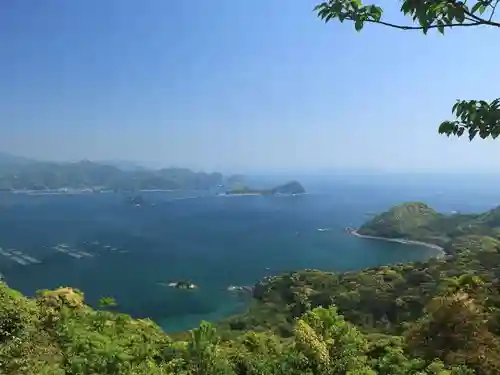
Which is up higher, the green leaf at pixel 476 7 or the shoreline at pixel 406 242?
the green leaf at pixel 476 7

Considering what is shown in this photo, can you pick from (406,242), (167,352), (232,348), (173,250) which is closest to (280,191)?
(406,242)

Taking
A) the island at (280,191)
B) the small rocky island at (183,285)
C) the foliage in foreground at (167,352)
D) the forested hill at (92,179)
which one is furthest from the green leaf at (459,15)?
the forested hill at (92,179)

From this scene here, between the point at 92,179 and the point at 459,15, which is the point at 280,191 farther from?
the point at 459,15

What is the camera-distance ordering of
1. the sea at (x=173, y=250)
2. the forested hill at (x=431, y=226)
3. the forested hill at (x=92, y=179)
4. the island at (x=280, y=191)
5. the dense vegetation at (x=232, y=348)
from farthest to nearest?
1. the island at (x=280, y=191)
2. the forested hill at (x=92, y=179)
3. the forested hill at (x=431, y=226)
4. the sea at (x=173, y=250)
5. the dense vegetation at (x=232, y=348)

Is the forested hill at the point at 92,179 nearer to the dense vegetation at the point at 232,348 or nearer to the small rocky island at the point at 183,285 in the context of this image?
the small rocky island at the point at 183,285

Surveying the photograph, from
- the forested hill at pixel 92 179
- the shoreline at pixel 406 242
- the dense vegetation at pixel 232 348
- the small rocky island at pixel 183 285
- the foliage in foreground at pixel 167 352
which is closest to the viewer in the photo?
the foliage in foreground at pixel 167 352

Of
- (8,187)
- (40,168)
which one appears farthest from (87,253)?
A: (40,168)

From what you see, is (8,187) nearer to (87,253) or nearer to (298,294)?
(87,253)

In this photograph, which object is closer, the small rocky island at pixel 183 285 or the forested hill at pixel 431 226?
the small rocky island at pixel 183 285
